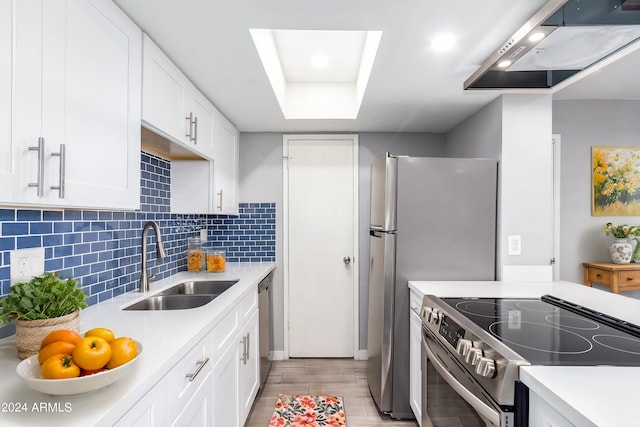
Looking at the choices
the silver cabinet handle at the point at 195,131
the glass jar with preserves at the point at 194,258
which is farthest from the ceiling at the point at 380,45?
the glass jar with preserves at the point at 194,258

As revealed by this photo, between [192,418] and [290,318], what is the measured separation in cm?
202

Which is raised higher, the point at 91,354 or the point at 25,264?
the point at 25,264

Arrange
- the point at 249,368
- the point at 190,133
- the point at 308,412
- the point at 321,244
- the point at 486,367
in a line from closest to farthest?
the point at 486,367
the point at 190,133
the point at 249,368
the point at 308,412
the point at 321,244

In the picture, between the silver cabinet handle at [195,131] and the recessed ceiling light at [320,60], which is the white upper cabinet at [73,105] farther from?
the recessed ceiling light at [320,60]

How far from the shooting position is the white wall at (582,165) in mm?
2719

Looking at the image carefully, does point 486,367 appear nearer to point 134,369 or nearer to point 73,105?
point 134,369

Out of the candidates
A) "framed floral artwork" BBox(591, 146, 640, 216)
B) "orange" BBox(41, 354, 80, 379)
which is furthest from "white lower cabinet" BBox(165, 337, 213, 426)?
"framed floral artwork" BBox(591, 146, 640, 216)

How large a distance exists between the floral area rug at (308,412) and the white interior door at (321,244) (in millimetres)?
731

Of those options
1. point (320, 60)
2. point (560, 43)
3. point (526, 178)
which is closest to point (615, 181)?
point (526, 178)

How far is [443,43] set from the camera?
1620 millimetres

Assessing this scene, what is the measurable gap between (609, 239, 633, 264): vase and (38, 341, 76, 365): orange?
3.42 meters

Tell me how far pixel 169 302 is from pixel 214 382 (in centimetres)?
66

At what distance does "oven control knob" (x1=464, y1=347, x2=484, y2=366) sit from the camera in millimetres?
1149

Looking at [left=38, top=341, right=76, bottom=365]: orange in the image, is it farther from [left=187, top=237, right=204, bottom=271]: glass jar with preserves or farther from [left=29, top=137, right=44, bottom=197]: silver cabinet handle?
[left=187, top=237, right=204, bottom=271]: glass jar with preserves
